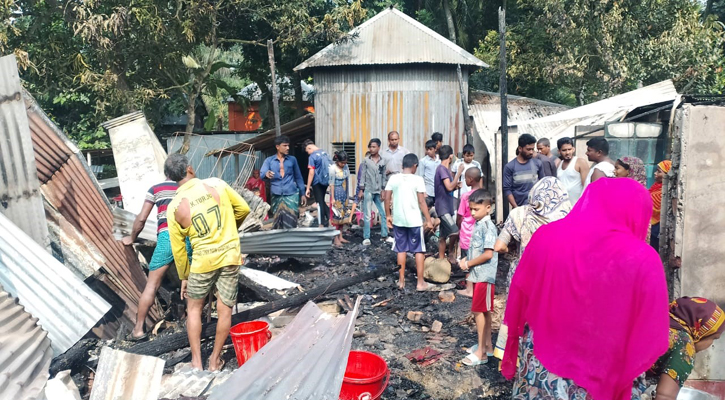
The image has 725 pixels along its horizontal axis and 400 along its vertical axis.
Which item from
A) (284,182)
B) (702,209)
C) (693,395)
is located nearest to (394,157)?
(284,182)

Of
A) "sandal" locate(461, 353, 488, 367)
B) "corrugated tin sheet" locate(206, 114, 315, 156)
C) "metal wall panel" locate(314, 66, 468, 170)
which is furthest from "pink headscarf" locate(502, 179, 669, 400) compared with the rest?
"corrugated tin sheet" locate(206, 114, 315, 156)

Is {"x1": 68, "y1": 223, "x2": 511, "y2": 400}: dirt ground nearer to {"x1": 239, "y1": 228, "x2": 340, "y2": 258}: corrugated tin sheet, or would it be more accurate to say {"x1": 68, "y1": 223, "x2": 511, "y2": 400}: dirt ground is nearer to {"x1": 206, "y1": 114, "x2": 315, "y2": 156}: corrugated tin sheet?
{"x1": 239, "y1": 228, "x2": 340, "y2": 258}: corrugated tin sheet

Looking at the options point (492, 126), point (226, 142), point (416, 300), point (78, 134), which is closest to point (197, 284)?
point (416, 300)

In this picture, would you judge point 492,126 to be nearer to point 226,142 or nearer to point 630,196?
point 226,142

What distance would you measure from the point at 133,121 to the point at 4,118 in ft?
13.4

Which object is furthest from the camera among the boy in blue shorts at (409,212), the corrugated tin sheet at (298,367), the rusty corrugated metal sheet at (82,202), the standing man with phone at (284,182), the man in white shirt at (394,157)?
Answer: the man in white shirt at (394,157)

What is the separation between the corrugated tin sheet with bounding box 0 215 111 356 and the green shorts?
0.70 metres

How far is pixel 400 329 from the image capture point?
5625 millimetres

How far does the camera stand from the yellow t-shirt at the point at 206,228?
420 cm

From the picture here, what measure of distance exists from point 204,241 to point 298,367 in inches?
57.6

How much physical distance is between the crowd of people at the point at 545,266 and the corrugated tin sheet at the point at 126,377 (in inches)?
40.7

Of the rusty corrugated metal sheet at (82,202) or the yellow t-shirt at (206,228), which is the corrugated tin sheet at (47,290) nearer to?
the yellow t-shirt at (206,228)

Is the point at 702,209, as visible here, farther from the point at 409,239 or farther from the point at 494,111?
the point at 494,111

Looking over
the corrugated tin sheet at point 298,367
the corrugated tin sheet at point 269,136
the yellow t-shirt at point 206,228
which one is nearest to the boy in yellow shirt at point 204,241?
the yellow t-shirt at point 206,228
